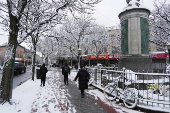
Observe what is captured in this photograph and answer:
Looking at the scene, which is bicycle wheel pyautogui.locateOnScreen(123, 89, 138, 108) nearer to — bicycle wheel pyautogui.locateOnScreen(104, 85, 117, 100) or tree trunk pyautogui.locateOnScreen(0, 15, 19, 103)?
bicycle wheel pyautogui.locateOnScreen(104, 85, 117, 100)

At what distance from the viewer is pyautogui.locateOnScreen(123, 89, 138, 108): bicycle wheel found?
4351 mm

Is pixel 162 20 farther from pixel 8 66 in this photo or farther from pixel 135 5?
pixel 8 66

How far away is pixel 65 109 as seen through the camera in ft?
14.5

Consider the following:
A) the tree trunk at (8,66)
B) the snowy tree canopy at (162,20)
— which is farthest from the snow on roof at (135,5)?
the tree trunk at (8,66)

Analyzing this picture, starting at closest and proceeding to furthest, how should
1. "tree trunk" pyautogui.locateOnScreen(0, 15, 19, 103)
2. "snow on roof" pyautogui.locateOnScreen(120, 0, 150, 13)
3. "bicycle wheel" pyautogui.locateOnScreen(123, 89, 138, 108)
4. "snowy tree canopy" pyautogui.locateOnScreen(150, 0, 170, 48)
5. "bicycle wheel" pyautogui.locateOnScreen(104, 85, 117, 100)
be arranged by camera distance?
"bicycle wheel" pyautogui.locateOnScreen(123, 89, 138, 108)
"tree trunk" pyautogui.locateOnScreen(0, 15, 19, 103)
"bicycle wheel" pyautogui.locateOnScreen(104, 85, 117, 100)
"snow on roof" pyautogui.locateOnScreen(120, 0, 150, 13)
"snowy tree canopy" pyautogui.locateOnScreen(150, 0, 170, 48)

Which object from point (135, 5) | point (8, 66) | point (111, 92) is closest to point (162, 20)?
point (135, 5)

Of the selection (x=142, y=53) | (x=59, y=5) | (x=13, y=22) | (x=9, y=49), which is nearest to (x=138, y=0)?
(x=142, y=53)

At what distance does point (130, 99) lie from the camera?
4.52 meters

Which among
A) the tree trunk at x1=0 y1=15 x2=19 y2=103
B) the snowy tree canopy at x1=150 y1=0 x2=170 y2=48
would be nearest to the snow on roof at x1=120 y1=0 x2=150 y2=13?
the snowy tree canopy at x1=150 y1=0 x2=170 y2=48

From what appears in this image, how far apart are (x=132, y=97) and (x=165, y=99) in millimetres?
1057

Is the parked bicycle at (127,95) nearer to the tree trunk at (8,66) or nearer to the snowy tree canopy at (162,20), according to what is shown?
the tree trunk at (8,66)

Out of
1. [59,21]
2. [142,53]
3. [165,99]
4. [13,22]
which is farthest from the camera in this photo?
[142,53]

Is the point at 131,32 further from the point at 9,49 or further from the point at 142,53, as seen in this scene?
the point at 9,49

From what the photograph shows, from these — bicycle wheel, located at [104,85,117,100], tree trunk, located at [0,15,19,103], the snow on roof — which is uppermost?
the snow on roof
